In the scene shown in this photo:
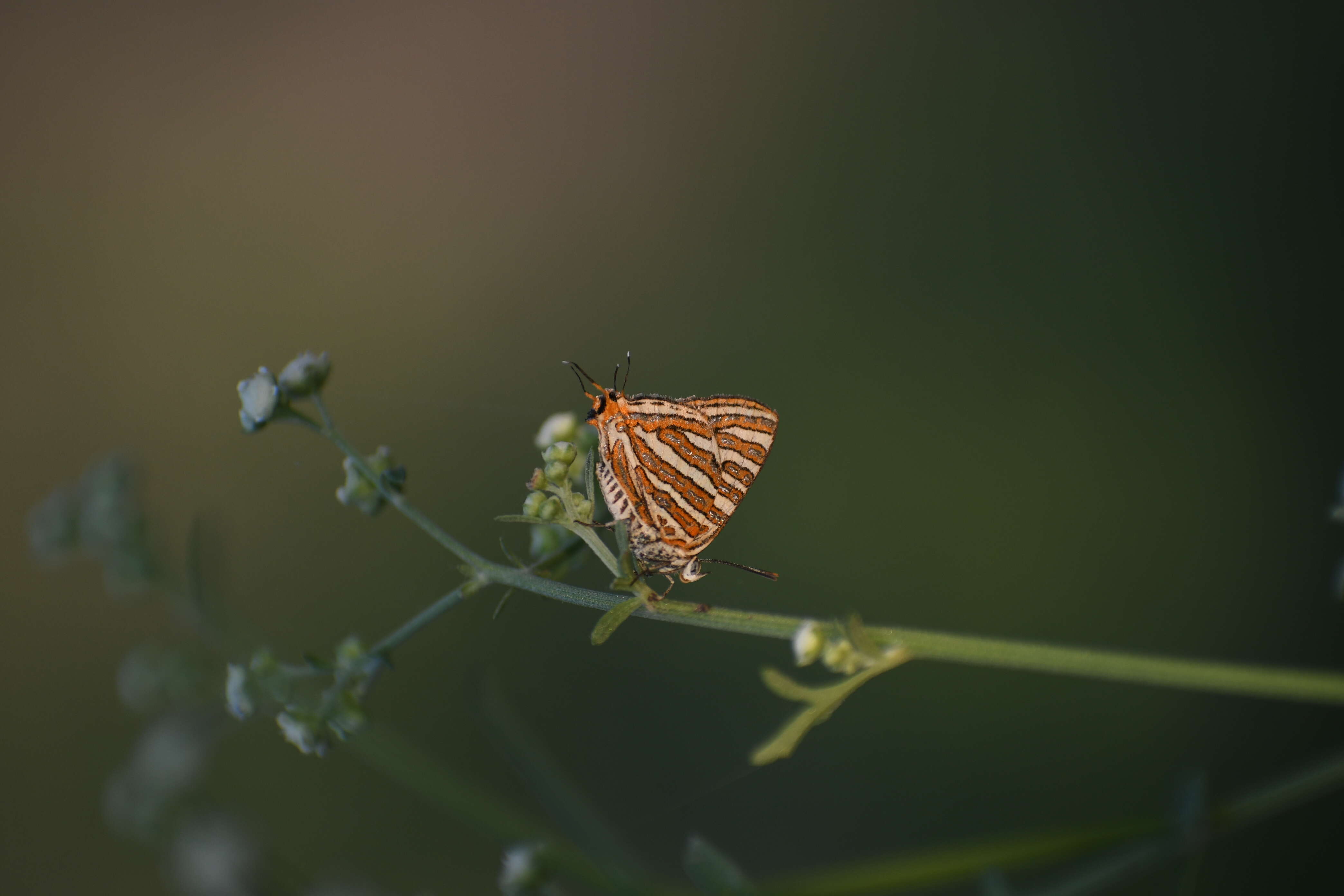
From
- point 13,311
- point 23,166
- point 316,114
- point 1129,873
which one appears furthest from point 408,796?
point 23,166

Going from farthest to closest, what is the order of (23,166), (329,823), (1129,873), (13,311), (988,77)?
1. (23,166)
2. (13,311)
3. (988,77)
4. (329,823)
5. (1129,873)

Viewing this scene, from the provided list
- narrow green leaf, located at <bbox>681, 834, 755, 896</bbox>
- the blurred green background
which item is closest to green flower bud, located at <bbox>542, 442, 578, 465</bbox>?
narrow green leaf, located at <bbox>681, 834, 755, 896</bbox>

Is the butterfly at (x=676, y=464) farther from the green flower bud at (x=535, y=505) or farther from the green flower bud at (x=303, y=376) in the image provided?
the green flower bud at (x=303, y=376)

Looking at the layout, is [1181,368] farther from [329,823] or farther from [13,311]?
[13,311]

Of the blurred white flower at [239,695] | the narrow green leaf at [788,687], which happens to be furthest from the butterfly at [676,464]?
the blurred white flower at [239,695]

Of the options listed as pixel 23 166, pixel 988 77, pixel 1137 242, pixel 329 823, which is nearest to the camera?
pixel 329 823

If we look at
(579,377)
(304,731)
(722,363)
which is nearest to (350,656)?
(304,731)
